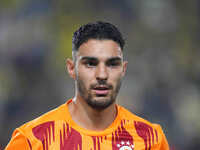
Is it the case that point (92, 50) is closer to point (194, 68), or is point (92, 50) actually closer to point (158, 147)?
point (158, 147)

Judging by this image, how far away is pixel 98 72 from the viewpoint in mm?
2967

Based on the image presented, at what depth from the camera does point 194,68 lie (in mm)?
9609

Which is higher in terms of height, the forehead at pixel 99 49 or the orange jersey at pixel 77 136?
the forehead at pixel 99 49

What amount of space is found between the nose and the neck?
0.31 metres

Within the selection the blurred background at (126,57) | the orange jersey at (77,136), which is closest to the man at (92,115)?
the orange jersey at (77,136)

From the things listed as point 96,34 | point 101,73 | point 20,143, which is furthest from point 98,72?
point 20,143

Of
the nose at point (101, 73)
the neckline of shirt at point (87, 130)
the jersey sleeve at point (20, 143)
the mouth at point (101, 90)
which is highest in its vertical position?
the nose at point (101, 73)

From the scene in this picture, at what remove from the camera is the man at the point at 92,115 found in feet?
9.87

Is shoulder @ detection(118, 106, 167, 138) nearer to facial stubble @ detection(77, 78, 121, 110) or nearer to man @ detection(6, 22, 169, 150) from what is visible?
man @ detection(6, 22, 169, 150)

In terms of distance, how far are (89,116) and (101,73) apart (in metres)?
0.44

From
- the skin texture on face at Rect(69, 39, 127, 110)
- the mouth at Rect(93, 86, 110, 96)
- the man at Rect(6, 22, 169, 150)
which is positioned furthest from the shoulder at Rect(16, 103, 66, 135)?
the mouth at Rect(93, 86, 110, 96)

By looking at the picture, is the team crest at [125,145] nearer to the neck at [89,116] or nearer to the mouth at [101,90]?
the neck at [89,116]

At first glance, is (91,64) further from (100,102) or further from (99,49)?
(100,102)

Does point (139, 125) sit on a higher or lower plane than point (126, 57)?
lower
